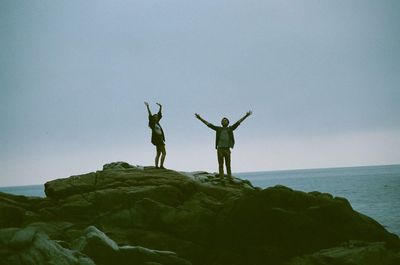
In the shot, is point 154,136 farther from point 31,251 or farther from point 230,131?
point 31,251

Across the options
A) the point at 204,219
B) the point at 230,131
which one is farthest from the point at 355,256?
the point at 230,131

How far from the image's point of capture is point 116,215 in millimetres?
16922

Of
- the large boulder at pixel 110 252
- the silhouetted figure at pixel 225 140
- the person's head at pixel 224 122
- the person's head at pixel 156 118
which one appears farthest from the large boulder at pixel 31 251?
the person's head at pixel 224 122

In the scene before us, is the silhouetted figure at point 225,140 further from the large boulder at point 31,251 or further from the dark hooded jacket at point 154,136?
the large boulder at point 31,251

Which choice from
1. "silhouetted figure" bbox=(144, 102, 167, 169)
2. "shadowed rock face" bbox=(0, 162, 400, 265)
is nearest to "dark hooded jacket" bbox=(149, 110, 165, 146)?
"silhouetted figure" bbox=(144, 102, 167, 169)

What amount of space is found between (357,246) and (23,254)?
13010 millimetres

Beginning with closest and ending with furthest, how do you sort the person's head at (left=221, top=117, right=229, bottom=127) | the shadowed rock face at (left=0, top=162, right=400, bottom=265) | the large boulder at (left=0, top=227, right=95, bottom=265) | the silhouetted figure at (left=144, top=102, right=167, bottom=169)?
the large boulder at (left=0, top=227, right=95, bottom=265)
the shadowed rock face at (left=0, top=162, right=400, bottom=265)
the person's head at (left=221, top=117, right=229, bottom=127)
the silhouetted figure at (left=144, top=102, right=167, bottom=169)

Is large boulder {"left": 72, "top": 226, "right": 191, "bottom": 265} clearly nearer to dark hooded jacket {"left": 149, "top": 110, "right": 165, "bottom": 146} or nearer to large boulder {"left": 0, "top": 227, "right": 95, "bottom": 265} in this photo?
large boulder {"left": 0, "top": 227, "right": 95, "bottom": 265}

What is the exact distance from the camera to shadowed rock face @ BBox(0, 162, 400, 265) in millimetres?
16562

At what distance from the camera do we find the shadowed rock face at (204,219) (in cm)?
1656

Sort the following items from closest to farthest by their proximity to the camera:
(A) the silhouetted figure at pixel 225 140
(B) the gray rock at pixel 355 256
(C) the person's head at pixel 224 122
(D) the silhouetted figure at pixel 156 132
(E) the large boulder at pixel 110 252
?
(E) the large boulder at pixel 110 252
(B) the gray rock at pixel 355 256
(A) the silhouetted figure at pixel 225 140
(C) the person's head at pixel 224 122
(D) the silhouetted figure at pixel 156 132

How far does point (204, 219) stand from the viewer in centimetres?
1719

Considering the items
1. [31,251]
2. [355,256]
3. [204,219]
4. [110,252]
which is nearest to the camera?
[31,251]

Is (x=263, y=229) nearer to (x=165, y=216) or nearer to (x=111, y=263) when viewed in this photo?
(x=165, y=216)
